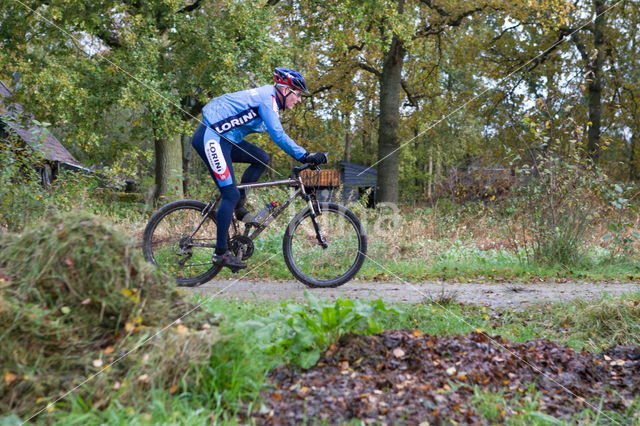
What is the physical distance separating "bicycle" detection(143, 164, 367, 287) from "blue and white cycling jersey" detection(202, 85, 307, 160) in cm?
52

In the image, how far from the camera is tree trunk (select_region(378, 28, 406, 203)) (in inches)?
663

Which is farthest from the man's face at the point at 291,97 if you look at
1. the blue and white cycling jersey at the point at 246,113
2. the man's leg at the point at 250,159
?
the man's leg at the point at 250,159

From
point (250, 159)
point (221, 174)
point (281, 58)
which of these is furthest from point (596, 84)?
point (221, 174)

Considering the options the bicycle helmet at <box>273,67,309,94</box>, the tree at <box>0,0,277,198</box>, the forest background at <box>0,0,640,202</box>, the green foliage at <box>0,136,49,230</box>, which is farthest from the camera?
the forest background at <box>0,0,640,202</box>

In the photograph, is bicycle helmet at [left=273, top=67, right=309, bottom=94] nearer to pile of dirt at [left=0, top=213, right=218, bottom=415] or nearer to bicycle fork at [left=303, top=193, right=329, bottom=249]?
bicycle fork at [left=303, top=193, right=329, bottom=249]

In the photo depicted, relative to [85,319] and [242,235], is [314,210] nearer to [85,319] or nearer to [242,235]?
[242,235]

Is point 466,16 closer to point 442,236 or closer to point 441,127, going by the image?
point 442,236

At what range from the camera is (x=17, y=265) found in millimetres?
2520

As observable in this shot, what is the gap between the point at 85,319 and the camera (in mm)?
2355

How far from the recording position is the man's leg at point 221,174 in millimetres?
5184

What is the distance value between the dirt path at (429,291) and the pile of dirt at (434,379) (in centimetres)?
196

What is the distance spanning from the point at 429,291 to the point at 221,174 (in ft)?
7.78

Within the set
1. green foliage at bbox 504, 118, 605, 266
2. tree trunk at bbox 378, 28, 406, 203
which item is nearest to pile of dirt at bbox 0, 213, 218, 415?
green foliage at bbox 504, 118, 605, 266

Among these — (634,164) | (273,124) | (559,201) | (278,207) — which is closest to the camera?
(273,124)
